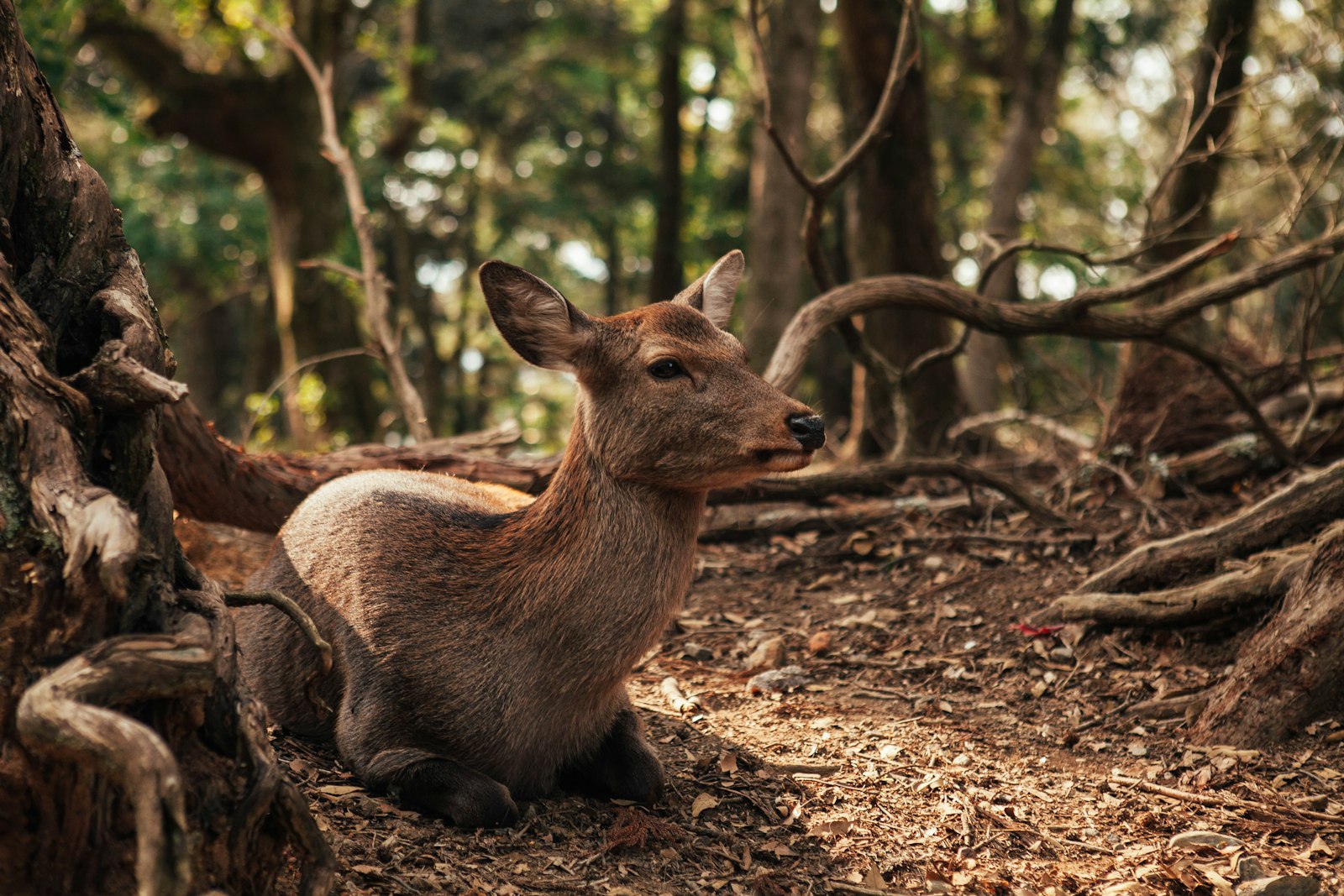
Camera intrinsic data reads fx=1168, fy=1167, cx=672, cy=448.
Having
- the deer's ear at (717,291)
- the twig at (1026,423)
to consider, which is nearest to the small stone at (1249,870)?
the deer's ear at (717,291)

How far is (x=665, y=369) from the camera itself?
4.48 meters

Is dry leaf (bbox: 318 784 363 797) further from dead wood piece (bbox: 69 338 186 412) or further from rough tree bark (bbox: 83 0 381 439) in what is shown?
rough tree bark (bbox: 83 0 381 439)

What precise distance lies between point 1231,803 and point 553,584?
2799 millimetres

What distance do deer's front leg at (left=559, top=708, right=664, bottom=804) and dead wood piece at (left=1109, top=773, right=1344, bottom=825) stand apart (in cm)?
193

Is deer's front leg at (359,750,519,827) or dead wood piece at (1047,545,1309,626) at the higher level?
dead wood piece at (1047,545,1309,626)

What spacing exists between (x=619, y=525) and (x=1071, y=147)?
66.3ft

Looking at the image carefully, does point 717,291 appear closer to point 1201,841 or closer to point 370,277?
point 1201,841

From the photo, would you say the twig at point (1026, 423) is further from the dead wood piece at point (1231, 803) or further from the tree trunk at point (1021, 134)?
the tree trunk at point (1021, 134)

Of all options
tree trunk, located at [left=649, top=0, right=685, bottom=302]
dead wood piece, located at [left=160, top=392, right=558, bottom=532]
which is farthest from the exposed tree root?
tree trunk, located at [left=649, top=0, right=685, bottom=302]

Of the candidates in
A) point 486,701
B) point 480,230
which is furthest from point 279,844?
point 480,230

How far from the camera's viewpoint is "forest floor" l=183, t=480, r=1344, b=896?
3.99 meters

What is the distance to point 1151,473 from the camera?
25.7ft

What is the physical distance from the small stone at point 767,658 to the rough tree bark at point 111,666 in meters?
3.43

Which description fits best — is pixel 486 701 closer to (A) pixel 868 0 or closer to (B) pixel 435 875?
(B) pixel 435 875
